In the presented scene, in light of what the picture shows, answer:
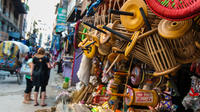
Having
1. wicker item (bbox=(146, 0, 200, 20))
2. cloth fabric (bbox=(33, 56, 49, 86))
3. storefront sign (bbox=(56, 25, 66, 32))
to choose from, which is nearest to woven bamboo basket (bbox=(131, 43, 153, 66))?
wicker item (bbox=(146, 0, 200, 20))

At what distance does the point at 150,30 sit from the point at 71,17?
34.7 ft

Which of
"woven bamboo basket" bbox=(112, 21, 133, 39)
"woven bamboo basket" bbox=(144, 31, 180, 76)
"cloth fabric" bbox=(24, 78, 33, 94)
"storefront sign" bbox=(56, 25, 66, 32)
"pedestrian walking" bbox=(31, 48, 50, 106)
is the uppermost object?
"storefront sign" bbox=(56, 25, 66, 32)

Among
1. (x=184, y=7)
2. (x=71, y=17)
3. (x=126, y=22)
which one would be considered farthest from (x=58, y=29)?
(x=184, y=7)

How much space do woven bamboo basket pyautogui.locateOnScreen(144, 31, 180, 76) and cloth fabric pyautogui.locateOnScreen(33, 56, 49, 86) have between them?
4.12 meters

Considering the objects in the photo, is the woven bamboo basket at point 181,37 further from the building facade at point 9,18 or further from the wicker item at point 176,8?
the building facade at point 9,18

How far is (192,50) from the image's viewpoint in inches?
68.1

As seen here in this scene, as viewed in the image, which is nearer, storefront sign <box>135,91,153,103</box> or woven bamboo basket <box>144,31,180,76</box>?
woven bamboo basket <box>144,31,180,76</box>

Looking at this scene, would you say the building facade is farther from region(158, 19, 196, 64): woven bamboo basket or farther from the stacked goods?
region(158, 19, 196, 64): woven bamboo basket

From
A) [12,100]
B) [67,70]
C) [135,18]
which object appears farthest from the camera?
[67,70]

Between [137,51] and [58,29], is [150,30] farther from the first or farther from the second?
[58,29]

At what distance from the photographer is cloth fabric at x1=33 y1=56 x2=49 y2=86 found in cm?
541

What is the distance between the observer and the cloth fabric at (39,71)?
5414mm

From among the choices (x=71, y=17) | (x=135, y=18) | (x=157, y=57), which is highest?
(x=71, y=17)

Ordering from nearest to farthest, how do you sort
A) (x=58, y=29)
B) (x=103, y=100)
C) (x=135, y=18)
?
(x=135, y=18) < (x=103, y=100) < (x=58, y=29)
